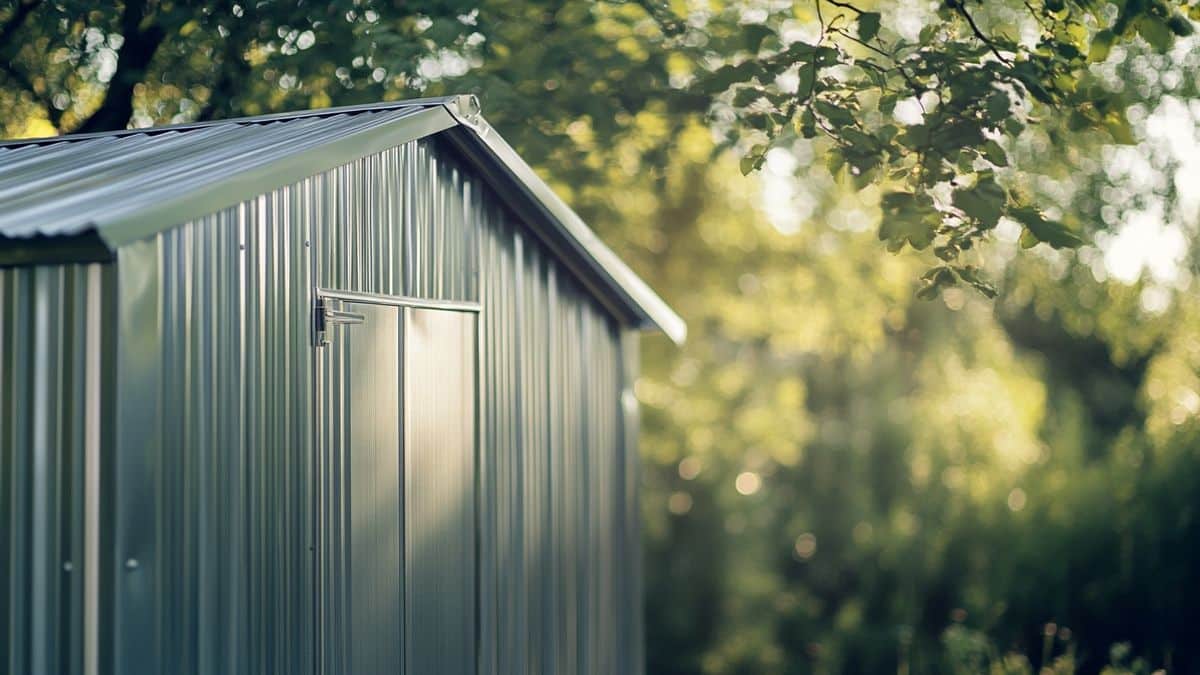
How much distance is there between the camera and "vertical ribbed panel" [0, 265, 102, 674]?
3.66m

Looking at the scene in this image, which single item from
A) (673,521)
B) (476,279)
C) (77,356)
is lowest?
(673,521)

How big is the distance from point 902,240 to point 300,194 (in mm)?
3520

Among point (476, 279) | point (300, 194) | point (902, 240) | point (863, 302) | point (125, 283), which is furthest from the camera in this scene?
point (863, 302)

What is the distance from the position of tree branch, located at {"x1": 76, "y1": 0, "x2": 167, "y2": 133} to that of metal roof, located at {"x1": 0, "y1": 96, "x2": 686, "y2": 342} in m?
3.15

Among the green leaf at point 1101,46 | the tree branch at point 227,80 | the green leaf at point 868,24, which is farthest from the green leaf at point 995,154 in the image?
the tree branch at point 227,80

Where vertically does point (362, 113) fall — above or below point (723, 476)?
above

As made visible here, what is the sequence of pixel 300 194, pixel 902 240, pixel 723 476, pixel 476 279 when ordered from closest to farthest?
1. pixel 300 194
2. pixel 476 279
3. pixel 902 240
4. pixel 723 476

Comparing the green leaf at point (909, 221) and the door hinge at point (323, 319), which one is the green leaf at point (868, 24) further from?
the door hinge at point (323, 319)

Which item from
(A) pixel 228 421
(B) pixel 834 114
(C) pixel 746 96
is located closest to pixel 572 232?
(C) pixel 746 96

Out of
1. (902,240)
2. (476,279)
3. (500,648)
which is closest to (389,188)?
(476,279)

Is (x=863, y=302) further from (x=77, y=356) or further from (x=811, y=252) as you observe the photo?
(x=77, y=356)

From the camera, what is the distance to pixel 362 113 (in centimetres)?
523

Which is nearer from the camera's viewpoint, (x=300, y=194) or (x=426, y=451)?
(x=300, y=194)

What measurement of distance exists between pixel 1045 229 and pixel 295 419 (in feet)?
12.8
